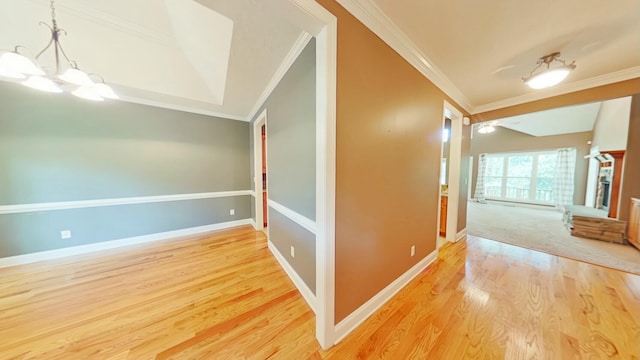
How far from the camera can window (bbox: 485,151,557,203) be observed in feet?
21.1

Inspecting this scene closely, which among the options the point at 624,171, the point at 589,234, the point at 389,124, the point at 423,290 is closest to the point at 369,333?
the point at 423,290

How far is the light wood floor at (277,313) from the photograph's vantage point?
1317mm

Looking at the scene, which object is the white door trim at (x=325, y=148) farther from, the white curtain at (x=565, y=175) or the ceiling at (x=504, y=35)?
the white curtain at (x=565, y=175)

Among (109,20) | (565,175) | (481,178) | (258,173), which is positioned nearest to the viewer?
(109,20)

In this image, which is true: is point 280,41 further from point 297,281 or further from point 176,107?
point 176,107

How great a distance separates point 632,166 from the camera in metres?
3.12

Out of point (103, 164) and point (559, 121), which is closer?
point (103, 164)

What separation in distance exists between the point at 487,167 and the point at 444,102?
7.37m

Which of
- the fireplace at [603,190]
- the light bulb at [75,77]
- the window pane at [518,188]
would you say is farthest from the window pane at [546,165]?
the light bulb at [75,77]

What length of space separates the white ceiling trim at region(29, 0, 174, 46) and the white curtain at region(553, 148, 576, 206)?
10.7 metres

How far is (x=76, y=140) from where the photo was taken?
103 inches

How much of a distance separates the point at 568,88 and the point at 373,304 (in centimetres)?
400

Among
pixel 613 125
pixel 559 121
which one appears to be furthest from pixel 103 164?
pixel 559 121

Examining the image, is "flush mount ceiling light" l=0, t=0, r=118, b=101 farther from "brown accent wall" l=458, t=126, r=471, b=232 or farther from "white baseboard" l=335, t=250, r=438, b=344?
"brown accent wall" l=458, t=126, r=471, b=232
